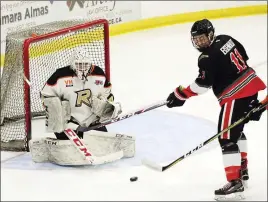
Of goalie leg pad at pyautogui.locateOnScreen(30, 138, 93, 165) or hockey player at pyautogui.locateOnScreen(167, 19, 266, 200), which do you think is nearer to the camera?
hockey player at pyautogui.locateOnScreen(167, 19, 266, 200)

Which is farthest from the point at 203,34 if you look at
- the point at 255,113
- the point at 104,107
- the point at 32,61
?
the point at 32,61

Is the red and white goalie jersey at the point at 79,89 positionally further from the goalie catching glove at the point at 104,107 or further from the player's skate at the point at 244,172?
the player's skate at the point at 244,172

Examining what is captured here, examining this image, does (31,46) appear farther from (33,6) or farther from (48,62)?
Result: (33,6)

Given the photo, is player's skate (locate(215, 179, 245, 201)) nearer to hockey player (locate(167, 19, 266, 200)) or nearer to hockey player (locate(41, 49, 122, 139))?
hockey player (locate(167, 19, 266, 200))

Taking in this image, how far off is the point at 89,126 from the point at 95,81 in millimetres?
268

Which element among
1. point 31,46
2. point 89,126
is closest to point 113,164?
point 89,126

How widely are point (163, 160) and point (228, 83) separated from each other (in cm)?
79

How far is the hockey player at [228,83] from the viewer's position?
3893mm

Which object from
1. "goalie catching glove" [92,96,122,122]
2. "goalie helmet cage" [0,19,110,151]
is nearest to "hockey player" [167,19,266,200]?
"goalie catching glove" [92,96,122,122]

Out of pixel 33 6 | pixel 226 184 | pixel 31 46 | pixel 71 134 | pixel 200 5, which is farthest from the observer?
pixel 200 5

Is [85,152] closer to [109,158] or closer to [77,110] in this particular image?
[109,158]

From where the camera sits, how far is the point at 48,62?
5137 millimetres

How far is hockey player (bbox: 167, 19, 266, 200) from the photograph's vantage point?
389 centimetres

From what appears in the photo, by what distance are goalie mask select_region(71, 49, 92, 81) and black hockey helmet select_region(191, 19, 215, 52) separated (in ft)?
2.46
